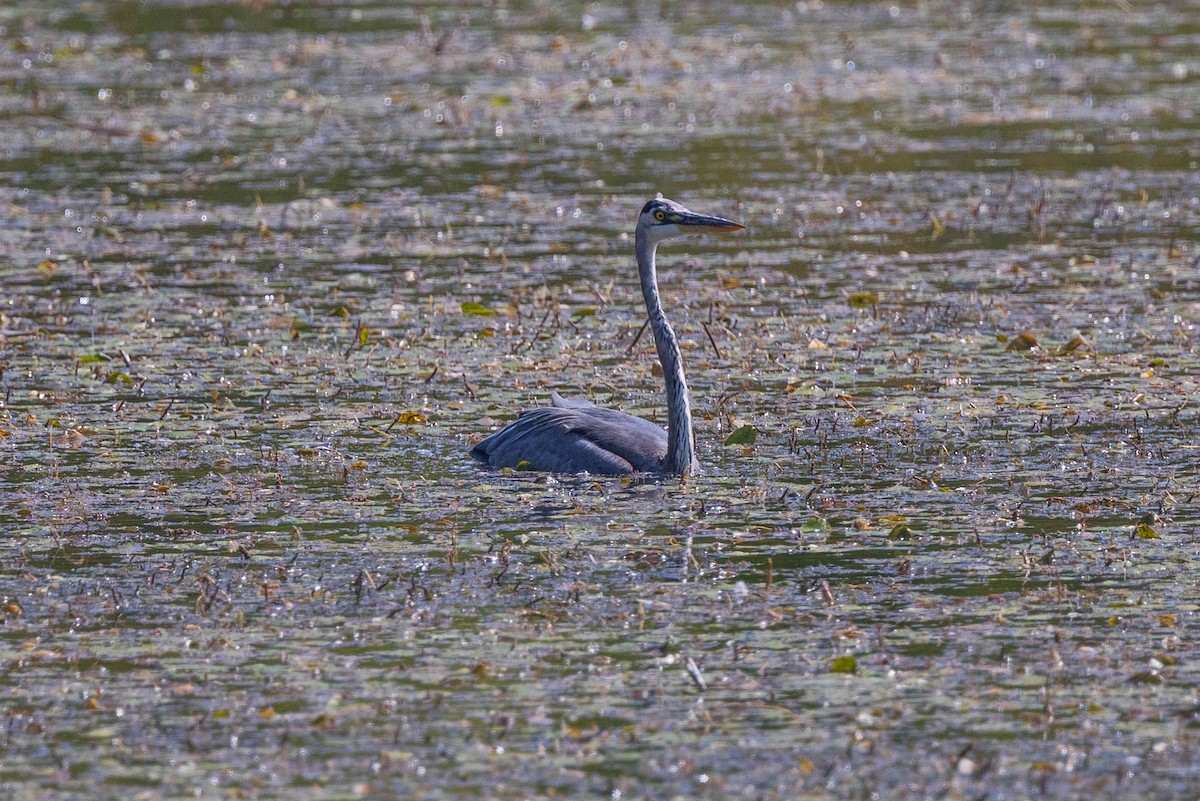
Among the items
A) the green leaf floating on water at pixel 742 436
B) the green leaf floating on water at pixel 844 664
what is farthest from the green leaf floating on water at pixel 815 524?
the green leaf floating on water at pixel 844 664

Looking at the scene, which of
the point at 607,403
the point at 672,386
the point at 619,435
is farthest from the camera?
the point at 607,403

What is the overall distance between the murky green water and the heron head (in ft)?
2.92

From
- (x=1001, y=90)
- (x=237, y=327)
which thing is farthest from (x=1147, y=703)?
(x=1001, y=90)

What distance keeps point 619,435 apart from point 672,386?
325 mm

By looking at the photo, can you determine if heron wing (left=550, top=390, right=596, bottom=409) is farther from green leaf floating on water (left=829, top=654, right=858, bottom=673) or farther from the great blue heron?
green leaf floating on water (left=829, top=654, right=858, bottom=673)

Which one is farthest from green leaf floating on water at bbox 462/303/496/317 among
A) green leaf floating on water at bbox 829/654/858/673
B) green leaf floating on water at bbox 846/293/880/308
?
green leaf floating on water at bbox 829/654/858/673

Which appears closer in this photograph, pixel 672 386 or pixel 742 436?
pixel 672 386

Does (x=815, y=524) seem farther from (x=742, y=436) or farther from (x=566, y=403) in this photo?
(x=566, y=403)

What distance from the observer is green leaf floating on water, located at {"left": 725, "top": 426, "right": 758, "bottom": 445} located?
8.99 m

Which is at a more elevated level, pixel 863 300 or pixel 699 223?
pixel 699 223

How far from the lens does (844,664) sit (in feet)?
20.3

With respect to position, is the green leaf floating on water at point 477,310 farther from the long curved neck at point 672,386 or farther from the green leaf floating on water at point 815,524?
the green leaf floating on water at point 815,524

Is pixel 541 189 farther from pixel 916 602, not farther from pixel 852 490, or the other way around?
pixel 916 602

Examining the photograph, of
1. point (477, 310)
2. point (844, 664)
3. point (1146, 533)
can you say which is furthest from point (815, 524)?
point (477, 310)
